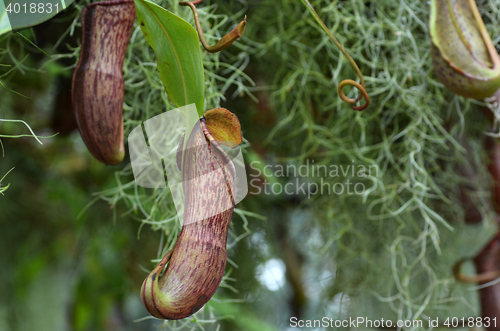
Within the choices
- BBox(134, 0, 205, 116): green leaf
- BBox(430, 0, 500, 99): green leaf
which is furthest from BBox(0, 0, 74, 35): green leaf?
BBox(430, 0, 500, 99): green leaf

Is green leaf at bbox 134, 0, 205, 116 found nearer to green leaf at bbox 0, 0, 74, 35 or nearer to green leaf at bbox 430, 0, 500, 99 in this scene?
green leaf at bbox 0, 0, 74, 35

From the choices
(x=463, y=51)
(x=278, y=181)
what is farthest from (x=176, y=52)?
(x=278, y=181)

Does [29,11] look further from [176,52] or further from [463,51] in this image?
[463,51]

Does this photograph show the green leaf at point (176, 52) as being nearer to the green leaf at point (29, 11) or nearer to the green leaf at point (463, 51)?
the green leaf at point (29, 11)

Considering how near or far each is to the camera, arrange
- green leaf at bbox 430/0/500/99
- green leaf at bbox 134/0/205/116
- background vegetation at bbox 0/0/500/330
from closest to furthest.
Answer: green leaf at bbox 134/0/205/116
green leaf at bbox 430/0/500/99
background vegetation at bbox 0/0/500/330

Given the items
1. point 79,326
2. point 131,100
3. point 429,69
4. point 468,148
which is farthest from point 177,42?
point 79,326
